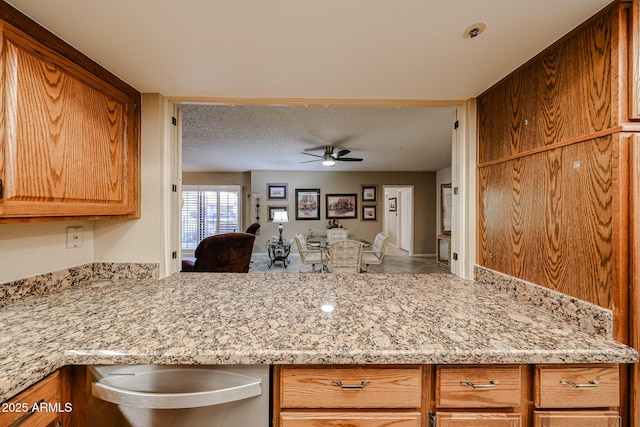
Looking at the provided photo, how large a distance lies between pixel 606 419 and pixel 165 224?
2034 millimetres

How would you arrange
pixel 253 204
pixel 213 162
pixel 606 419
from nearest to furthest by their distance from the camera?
1. pixel 606 419
2. pixel 213 162
3. pixel 253 204

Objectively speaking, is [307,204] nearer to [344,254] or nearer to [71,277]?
[344,254]

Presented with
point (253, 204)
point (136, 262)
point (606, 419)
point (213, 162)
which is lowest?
point (606, 419)

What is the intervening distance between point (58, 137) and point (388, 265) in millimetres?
5639

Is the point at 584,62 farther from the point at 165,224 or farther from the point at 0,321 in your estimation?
the point at 0,321

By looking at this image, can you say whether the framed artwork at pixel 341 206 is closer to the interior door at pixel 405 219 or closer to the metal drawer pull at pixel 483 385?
the interior door at pixel 405 219

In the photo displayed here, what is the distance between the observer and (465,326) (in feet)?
2.94

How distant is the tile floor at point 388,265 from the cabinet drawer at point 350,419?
4278 millimetres

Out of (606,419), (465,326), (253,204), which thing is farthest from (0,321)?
(253,204)

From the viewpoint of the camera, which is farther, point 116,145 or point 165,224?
point 165,224

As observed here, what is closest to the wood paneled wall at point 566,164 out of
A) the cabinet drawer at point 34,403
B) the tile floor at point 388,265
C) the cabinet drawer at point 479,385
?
the cabinet drawer at point 479,385

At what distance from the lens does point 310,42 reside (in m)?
1.00

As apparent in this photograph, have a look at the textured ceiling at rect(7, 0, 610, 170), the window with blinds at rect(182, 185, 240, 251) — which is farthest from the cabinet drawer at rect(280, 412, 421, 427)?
the window with blinds at rect(182, 185, 240, 251)

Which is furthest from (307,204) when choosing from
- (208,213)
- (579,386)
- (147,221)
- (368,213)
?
(579,386)
